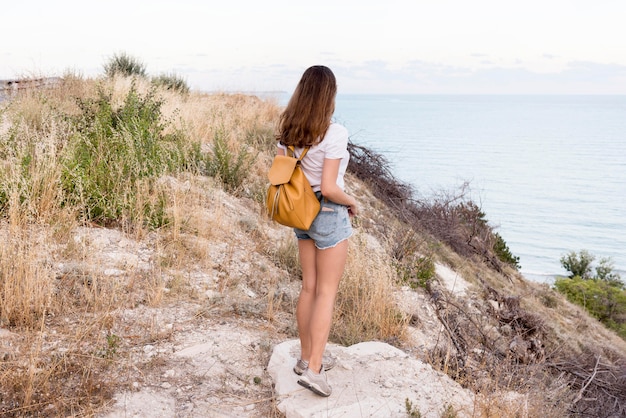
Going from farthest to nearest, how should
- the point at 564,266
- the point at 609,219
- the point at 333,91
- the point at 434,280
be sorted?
the point at 609,219, the point at 564,266, the point at 434,280, the point at 333,91

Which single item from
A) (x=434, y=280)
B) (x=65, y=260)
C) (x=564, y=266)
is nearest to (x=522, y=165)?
(x=564, y=266)

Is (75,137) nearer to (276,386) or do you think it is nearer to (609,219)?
(276,386)

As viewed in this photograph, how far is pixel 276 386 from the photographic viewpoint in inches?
164

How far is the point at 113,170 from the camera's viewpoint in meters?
7.34

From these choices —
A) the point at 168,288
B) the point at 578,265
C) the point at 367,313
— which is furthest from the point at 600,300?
the point at 168,288

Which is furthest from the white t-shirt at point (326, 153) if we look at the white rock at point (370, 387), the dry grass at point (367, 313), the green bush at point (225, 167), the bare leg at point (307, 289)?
the green bush at point (225, 167)

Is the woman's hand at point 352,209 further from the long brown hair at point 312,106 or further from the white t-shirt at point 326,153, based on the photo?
the long brown hair at point 312,106

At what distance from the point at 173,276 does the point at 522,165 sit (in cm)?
7085

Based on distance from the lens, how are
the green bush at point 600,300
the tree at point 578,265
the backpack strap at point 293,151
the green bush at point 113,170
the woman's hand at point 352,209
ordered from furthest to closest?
1. the tree at point 578,265
2. the green bush at point 600,300
3. the green bush at point 113,170
4. the woman's hand at point 352,209
5. the backpack strap at point 293,151

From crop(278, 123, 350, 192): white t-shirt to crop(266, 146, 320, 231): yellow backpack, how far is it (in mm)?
59

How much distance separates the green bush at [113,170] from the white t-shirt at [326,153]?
2.95 meters

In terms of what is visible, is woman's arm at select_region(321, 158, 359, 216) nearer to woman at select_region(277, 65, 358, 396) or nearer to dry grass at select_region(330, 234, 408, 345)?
woman at select_region(277, 65, 358, 396)

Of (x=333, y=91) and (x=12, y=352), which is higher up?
(x=333, y=91)

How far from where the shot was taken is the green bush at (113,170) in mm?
6574
